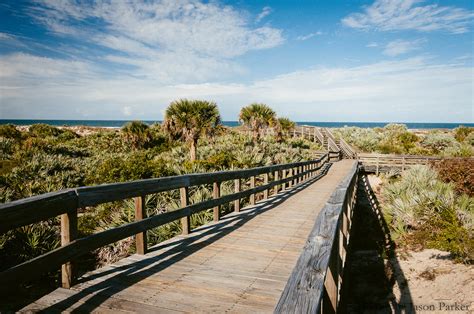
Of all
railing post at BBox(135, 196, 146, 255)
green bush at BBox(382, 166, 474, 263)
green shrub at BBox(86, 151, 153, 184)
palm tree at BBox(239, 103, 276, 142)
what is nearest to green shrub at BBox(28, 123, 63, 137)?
palm tree at BBox(239, 103, 276, 142)

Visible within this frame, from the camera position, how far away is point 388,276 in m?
8.85

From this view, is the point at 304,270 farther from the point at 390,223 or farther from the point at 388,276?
the point at 390,223

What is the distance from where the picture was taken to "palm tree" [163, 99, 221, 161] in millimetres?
18953

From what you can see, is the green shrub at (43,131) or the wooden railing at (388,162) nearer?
the wooden railing at (388,162)

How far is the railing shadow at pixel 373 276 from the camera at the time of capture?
7.47 m

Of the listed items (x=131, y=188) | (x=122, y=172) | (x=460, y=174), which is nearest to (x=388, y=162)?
(x=460, y=174)

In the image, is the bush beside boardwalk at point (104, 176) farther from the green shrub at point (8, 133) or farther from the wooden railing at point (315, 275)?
the green shrub at point (8, 133)

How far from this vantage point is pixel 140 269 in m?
4.05

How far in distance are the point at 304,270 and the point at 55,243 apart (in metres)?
A: 6.72

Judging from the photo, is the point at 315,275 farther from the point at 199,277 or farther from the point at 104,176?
the point at 104,176

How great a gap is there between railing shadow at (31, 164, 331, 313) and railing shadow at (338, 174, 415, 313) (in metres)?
2.54

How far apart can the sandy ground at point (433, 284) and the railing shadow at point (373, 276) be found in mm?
45

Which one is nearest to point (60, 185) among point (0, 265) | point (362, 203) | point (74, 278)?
point (0, 265)

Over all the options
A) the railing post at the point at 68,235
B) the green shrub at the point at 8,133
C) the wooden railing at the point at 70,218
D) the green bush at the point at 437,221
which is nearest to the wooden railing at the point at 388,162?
the green bush at the point at 437,221
